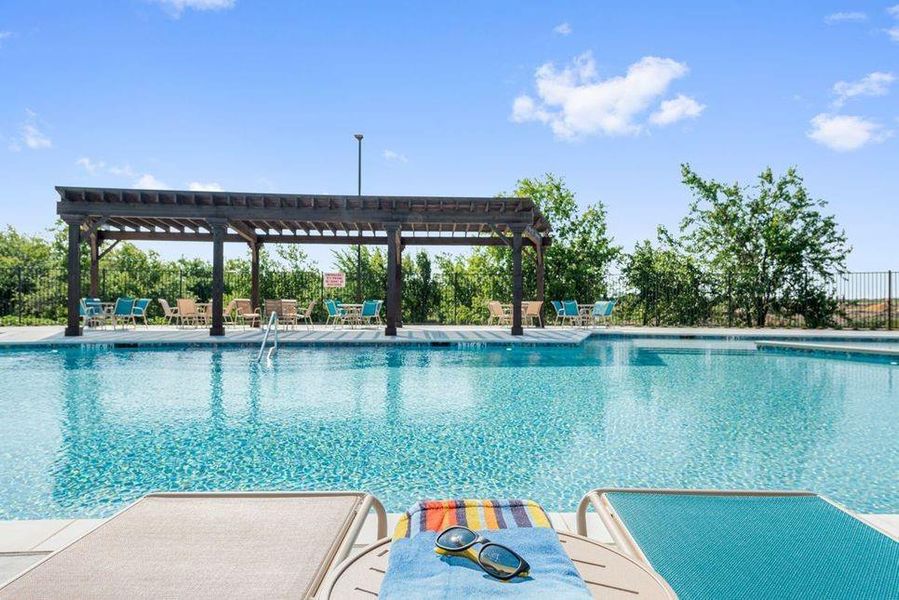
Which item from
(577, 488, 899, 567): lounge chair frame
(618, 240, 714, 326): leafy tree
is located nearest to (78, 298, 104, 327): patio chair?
(577, 488, 899, 567): lounge chair frame

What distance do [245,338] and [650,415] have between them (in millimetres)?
8876

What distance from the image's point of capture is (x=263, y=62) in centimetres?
1419

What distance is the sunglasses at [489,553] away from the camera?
1.00 meters

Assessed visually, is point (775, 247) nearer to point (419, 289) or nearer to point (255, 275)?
point (419, 289)

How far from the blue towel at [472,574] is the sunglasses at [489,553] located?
0.04ft

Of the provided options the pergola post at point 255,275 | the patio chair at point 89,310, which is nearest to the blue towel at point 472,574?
the patio chair at point 89,310

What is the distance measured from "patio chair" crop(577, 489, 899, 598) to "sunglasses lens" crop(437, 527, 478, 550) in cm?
55

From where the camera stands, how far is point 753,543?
190 cm

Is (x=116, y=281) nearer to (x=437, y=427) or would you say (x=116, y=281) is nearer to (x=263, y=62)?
(x=263, y=62)

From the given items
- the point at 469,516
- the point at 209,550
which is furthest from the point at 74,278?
the point at 469,516

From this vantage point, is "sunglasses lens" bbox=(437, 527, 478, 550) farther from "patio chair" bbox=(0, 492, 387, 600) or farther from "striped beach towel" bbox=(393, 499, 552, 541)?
"patio chair" bbox=(0, 492, 387, 600)

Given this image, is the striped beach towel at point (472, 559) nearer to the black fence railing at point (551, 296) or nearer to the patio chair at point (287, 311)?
the patio chair at point (287, 311)

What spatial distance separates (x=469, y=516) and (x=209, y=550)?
67 cm

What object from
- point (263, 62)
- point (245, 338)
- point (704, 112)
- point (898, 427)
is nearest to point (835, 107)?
point (704, 112)
